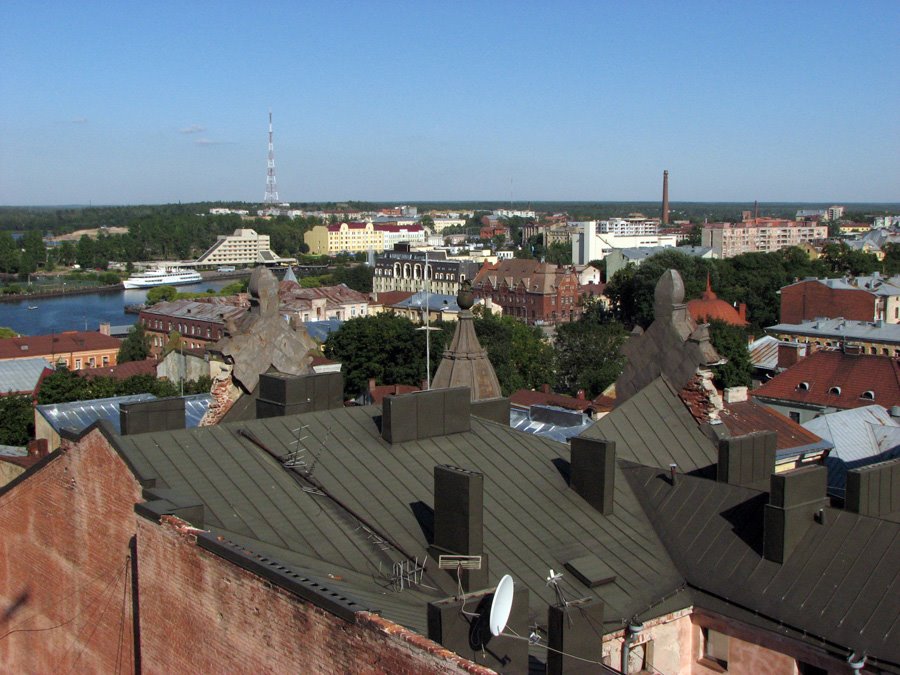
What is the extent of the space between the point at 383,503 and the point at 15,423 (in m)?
34.2

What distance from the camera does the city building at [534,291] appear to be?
4311 inches

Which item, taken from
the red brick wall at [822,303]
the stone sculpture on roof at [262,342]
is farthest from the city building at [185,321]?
the stone sculpture on roof at [262,342]

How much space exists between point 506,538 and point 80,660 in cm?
545

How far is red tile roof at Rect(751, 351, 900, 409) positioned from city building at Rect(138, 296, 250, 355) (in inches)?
2081

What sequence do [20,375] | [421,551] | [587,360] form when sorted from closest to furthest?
1. [421,551]
2. [20,375]
3. [587,360]

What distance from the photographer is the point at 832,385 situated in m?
46.8

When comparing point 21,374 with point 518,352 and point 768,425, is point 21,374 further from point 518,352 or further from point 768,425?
point 768,425

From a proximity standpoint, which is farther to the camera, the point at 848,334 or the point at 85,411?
the point at 848,334

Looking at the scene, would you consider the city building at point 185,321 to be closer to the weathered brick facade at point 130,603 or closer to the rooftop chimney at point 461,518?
the weathered brick facade at point 130,603

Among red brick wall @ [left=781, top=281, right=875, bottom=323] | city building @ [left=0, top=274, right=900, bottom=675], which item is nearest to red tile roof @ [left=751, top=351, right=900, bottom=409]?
red brick wall @ [left=781, top=281, right=875, bottom=323]

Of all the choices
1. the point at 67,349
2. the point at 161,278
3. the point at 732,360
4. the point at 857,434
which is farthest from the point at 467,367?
the point at 161,278

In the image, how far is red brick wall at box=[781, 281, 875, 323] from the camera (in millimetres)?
79250

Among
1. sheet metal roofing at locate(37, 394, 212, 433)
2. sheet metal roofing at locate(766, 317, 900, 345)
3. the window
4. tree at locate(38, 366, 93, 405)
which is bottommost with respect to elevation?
tree at locate(38, 366, 93, 405)

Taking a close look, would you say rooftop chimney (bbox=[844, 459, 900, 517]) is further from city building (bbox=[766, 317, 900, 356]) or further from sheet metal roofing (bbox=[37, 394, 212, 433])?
city building (bbox=[766, 317, 900, 356])
